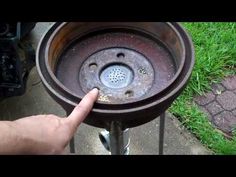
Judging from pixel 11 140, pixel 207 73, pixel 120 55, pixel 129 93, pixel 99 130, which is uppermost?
pixel 207 73

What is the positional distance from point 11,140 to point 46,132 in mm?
196

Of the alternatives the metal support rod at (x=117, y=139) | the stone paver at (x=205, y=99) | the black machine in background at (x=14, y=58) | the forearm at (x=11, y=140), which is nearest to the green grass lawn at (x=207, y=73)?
the stone paver at (x=205, y=99)

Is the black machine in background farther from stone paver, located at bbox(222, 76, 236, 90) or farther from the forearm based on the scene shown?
stone paver, located at bbox(222, 76, 236, 90)

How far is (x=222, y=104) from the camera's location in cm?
362

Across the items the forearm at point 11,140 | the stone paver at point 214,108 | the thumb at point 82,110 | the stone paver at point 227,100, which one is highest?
the stone paver at point 227,100

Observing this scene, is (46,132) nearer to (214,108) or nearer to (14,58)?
(14,58)

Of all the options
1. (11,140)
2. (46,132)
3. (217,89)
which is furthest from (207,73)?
(11,140)

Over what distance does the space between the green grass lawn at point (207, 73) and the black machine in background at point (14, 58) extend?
114cm

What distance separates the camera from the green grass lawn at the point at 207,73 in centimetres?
336

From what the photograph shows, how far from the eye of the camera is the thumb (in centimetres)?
183

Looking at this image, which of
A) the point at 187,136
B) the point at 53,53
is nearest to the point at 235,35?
the point at 187,136

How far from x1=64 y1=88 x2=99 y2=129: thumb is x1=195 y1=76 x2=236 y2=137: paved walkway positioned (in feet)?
5.70

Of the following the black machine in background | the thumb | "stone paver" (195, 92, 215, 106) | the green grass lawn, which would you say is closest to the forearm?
the thumb

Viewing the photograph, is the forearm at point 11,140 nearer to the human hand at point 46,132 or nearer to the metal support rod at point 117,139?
the human hand at point 46,132
